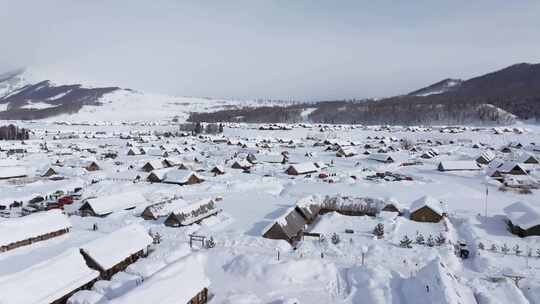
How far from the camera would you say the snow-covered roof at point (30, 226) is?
21766 millimetres

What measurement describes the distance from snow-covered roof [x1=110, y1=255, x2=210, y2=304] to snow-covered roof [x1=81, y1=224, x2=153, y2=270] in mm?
4550

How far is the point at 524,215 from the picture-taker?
24.7m

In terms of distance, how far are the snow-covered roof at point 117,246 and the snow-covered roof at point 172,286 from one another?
455 cm

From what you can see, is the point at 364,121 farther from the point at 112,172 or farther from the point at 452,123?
the point at 112,172

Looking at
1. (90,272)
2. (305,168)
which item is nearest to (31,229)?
(90,272)

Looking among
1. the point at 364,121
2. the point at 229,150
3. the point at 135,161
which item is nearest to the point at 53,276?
the point at 135,161

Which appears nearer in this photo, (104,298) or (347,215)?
(104,298)

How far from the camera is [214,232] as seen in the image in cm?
2467

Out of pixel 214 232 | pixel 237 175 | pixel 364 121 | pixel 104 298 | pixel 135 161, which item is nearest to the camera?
pixel 104 298

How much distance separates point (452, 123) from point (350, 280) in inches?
5209

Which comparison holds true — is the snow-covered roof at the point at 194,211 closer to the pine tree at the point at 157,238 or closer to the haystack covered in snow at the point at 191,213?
the haystack covered in snow at the point at 191,213

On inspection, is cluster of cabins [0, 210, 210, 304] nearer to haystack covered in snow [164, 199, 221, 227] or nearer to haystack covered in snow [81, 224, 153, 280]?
haystack covered in snow [81, 224, 153, 280]

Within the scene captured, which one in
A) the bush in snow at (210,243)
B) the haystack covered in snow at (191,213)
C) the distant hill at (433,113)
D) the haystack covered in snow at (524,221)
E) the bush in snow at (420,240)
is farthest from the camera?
the distant hill at (433,113)

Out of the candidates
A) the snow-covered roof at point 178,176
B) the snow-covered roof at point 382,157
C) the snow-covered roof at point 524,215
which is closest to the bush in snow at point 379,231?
the snow-covered roof at point 524,215
